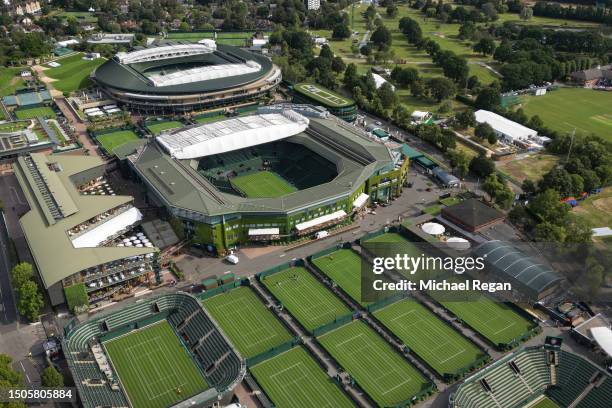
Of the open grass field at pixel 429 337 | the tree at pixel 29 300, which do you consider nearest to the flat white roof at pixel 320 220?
the open grass field at pixel 429 337

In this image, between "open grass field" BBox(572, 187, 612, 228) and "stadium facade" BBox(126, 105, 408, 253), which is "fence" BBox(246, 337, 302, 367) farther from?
"open grass field" BBox(572, 187, 612, 228)

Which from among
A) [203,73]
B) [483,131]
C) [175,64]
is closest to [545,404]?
[483,131]

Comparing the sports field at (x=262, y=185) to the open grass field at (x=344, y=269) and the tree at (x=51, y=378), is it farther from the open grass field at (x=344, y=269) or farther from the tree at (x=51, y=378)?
the tree at (x=51, y=378)

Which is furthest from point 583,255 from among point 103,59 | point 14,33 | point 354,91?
point 14,33

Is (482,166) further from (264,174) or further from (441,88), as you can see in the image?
(441,88)

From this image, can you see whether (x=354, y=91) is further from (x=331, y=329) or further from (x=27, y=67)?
(x=27, y=67)
